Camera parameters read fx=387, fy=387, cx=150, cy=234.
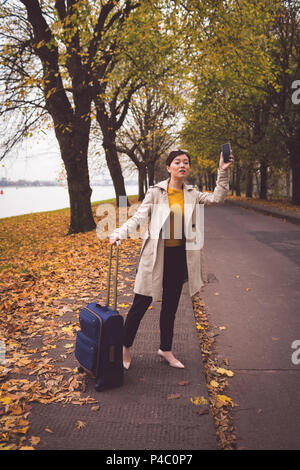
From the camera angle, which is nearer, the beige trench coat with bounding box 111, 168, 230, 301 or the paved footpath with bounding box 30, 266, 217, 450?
the paved footpath with bounding box 30, 266, 217, 450

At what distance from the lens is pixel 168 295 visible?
357cm

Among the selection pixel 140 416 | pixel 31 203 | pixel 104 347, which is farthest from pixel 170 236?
pixel 31 203

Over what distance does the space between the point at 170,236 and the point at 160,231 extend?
0.37ft

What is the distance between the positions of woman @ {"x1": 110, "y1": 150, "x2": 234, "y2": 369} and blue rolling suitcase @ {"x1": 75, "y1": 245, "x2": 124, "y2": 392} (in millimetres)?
340

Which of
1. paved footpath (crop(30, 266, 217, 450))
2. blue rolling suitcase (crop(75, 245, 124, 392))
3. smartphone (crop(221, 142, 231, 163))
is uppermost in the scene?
smartphone (crop(221, 142, 231, 163))

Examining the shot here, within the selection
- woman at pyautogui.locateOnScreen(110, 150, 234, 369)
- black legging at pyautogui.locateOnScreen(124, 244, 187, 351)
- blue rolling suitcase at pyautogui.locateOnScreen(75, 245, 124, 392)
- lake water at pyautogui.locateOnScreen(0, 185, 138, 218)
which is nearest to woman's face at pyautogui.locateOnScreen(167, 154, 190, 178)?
woman at pyautogui.locateOnScreen(110, 150, 234, 369)

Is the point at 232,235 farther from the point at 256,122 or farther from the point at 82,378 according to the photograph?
the point at 256,122

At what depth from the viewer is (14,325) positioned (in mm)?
4809

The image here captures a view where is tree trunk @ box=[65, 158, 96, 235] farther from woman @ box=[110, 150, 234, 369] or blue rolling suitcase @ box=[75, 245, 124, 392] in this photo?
blue rolling suitcase @ box=[75, 245, 124, 392]

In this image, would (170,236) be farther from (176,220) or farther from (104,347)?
(104,347)

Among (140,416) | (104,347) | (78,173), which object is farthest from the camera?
(78,173)

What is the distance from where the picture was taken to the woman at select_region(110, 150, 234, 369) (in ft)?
11.3
